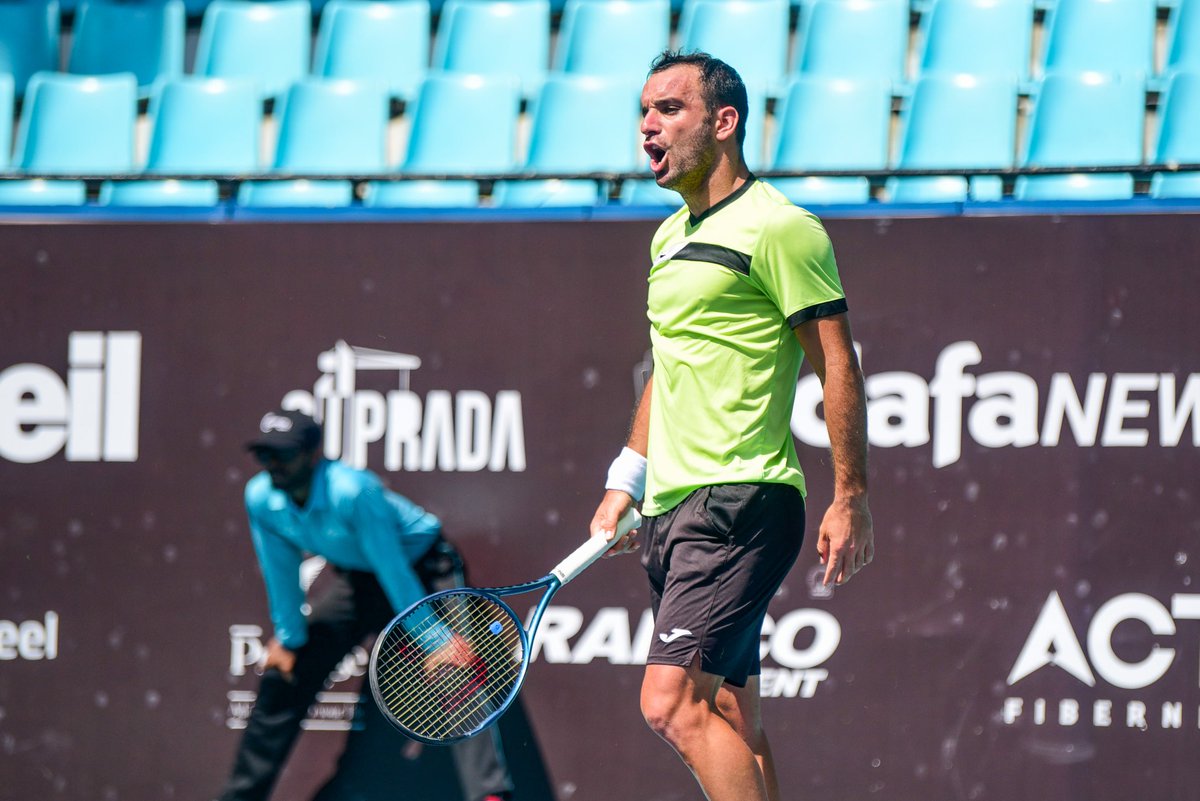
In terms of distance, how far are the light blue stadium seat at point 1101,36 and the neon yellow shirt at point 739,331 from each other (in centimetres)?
399

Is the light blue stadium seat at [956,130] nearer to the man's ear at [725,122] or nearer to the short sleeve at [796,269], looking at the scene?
the man's ear at [725,122]

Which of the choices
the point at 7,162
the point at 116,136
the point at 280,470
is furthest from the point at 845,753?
the point at 7,162

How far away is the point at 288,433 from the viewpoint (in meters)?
4.45

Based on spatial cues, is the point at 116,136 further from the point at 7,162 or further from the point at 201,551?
the point at 201,551

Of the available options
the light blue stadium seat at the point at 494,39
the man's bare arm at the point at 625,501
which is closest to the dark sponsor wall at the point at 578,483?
the man's bare arm at the point at 625,501

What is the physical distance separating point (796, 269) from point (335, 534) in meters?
2.14

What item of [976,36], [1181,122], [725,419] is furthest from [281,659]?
[976,36]

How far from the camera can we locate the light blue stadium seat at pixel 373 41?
7.16 m

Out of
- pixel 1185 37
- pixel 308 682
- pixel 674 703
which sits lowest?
pixel 308 682

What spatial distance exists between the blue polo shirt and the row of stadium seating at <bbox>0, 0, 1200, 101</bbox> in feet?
9.10

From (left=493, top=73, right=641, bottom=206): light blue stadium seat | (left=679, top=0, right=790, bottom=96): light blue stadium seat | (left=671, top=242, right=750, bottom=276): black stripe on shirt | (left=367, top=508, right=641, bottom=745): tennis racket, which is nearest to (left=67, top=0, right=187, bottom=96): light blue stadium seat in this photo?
(left=493, top=73, right=641, bottom=206): light blue stadium seat

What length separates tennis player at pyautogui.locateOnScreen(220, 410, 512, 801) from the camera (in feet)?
14.7

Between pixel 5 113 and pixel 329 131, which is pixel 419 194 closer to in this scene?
pixel 329 131

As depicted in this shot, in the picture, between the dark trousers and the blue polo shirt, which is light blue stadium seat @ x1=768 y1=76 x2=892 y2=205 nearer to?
the blue polo shirt
